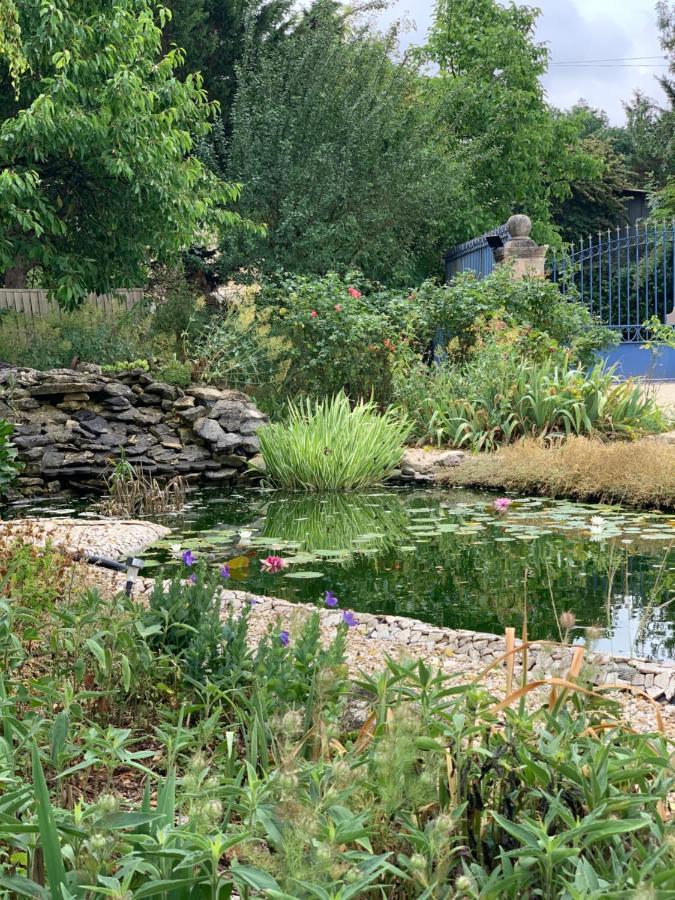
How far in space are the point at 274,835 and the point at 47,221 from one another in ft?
32.1

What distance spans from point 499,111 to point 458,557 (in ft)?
51.4

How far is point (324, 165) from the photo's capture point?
46.4ft

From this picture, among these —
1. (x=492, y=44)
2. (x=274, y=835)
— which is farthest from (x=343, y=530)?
(x=492, y=44)

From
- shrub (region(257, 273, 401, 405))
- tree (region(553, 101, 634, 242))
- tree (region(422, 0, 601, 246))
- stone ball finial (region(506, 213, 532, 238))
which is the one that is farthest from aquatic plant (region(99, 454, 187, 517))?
tree (region(553, 101, 634, 242))

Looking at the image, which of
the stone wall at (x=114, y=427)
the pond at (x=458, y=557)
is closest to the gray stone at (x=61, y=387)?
the stone wall at (x=114, y=427)

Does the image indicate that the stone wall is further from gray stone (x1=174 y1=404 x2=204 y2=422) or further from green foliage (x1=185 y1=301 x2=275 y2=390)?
green foliage (x1=185 y1=301 x2=275 y2=390)

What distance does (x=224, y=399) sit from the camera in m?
9.86

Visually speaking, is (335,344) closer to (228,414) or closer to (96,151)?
(228,414)

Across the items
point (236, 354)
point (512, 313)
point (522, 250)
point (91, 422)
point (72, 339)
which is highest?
point (522, 250)

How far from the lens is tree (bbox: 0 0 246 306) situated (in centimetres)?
928

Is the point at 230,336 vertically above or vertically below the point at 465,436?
above

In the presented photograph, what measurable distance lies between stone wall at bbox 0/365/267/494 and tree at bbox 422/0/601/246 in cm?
997

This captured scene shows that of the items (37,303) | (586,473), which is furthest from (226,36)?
(586,473)

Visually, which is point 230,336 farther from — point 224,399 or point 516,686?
point 516,686
